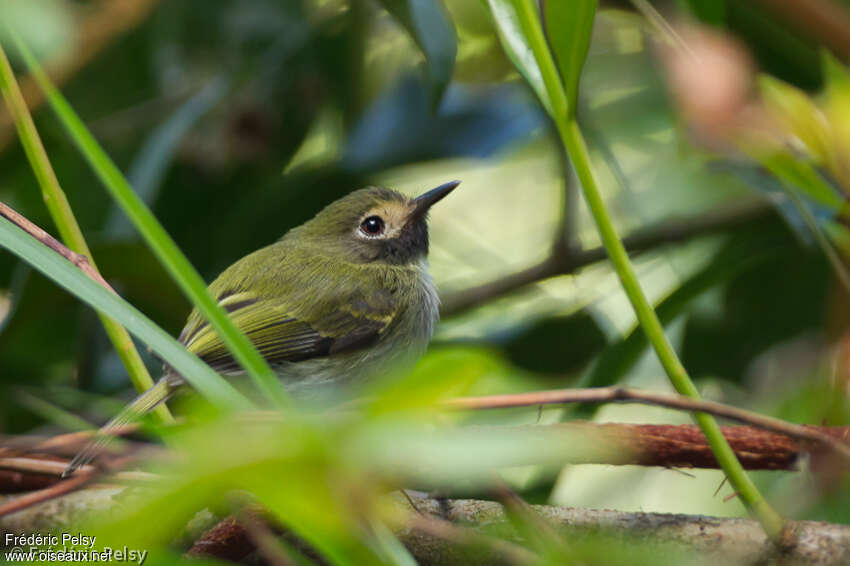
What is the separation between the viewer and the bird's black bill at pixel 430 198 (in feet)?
10.2

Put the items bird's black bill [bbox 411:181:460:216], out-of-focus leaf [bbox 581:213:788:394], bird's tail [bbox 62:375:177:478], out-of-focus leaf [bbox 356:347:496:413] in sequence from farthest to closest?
bird's black bill [bbox 411:181:460:216] < out-of-focus leaf [bbox 581:213:788:394] < bird's tail [bbox 62:375:177:478] < out-of-focus leaf [bbox 356:347:496:413]

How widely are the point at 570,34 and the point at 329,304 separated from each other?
4.91 ft

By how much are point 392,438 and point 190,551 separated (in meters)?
1.10

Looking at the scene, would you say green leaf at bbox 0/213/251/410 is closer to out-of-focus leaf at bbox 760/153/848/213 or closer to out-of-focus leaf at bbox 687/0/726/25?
out-of-focus leaf at bbox 760/153/848/213

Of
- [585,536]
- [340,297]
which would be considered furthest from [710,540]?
[340,297]

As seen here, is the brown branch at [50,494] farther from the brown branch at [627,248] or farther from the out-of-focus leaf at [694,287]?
the brown branch at [627,248]

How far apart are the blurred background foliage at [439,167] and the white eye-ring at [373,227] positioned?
0.48 feet

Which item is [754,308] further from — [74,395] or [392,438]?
[392,438]

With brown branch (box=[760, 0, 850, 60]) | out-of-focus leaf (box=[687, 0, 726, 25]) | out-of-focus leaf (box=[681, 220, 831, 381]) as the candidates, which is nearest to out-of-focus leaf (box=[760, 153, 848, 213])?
brown branch (box=[760, 0, 850, 60])

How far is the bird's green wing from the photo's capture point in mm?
2695

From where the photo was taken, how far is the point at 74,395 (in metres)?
2.48

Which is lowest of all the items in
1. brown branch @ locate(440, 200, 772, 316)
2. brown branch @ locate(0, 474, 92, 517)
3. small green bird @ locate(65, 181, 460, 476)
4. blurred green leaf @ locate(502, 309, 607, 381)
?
blurred green leaf @ locate(502, 309, 607, 381)

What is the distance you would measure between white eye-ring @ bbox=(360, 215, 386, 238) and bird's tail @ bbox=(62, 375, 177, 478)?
1286 mm

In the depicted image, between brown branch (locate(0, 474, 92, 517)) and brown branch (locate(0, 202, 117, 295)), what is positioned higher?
brown branch (locate(0, 202, 117, 295))
